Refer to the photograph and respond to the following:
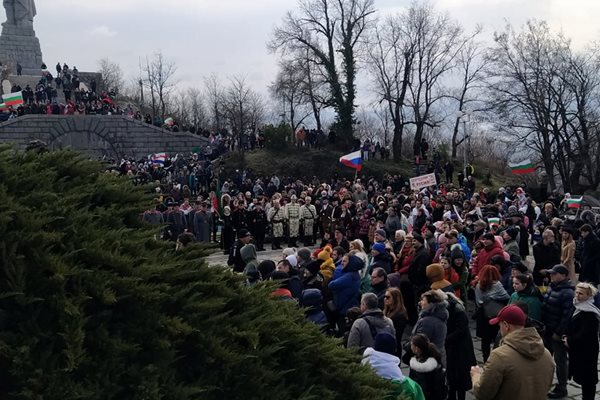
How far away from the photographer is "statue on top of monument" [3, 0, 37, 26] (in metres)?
51.1

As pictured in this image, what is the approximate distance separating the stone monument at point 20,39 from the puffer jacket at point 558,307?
170 feet

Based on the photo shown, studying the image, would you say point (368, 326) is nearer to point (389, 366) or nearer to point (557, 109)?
point (389, 366)

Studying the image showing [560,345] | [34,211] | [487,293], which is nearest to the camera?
[34,211]

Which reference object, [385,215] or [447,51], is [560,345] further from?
[447,51]

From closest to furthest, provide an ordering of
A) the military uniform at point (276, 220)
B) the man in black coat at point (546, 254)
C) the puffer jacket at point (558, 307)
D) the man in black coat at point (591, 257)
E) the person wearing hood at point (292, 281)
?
1. the puffer jacket at point (558, 307)
2. the person wearing hood at point (292, 281)
3. the man in black coat at point (546, 254)
4. the man in black coat at point (591, 257)
5. the military uniform at point (276, 220)

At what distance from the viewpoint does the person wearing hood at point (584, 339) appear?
250 inches

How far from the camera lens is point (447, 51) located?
41.1 metres

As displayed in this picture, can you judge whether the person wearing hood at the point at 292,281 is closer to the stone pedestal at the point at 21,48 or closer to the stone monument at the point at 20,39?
the stone pedestal at the point at 21,48

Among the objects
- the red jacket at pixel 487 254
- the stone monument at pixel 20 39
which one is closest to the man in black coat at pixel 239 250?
the red jacket at pixel 487 254

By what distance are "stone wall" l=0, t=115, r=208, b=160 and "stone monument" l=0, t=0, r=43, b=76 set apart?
1667cm

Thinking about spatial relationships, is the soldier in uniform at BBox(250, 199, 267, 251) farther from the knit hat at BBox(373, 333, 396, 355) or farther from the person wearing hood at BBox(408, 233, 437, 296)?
the knit hat at BBox(373, 333, 396, 355)

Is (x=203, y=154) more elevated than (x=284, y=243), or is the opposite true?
(x=203, y=154)

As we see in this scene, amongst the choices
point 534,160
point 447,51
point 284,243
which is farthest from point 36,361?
point 447,51

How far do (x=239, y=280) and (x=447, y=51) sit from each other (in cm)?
4058
